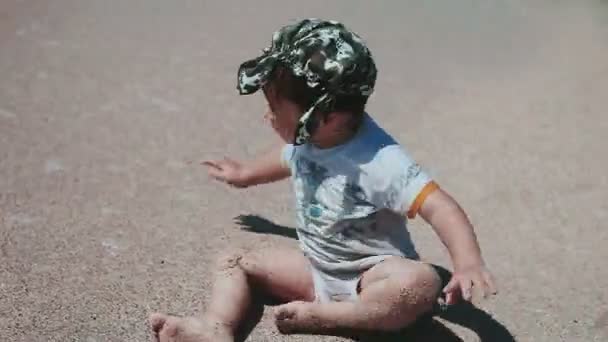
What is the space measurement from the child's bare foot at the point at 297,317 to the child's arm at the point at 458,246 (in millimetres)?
364

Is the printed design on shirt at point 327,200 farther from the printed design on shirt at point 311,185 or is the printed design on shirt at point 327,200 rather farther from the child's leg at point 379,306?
the child's leg at point 379,306

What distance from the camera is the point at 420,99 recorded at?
12.0 ft

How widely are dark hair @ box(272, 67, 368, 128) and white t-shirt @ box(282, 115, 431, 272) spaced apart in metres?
0.09

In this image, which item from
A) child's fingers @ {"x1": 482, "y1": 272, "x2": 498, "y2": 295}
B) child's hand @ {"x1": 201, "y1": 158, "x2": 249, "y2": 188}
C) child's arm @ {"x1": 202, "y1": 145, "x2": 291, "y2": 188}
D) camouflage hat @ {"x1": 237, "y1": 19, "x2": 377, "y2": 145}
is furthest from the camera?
child's hand @ {"x1": 201, "y1": 158, "x2": 249, "y2": 188}

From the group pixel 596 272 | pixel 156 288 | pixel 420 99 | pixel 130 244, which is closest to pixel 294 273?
pixel 156 288

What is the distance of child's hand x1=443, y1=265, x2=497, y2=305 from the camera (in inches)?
70.7

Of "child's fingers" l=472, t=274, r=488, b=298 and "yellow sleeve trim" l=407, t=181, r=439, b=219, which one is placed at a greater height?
"yellow sleeve trim" l=407, t=181, r=439, b=219

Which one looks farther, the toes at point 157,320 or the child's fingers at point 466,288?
the toes at point 157,320

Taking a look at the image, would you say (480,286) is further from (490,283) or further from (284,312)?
(284,312)

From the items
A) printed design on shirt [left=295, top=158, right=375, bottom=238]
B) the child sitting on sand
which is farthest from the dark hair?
printed design on shirt [left=295, top=158, right=375, bottom=238]

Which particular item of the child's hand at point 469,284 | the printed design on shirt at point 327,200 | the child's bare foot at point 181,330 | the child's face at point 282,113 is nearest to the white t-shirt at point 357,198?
the printed design on shirt at point 327,200

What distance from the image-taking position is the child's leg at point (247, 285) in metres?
2.04

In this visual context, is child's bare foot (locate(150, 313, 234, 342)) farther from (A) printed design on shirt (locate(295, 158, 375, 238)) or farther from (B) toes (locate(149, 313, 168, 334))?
(A) printed design on shirt (locate(295, 158, 375, 238))

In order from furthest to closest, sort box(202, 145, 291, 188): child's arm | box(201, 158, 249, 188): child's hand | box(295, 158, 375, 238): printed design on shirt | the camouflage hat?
box(201, 158, 249, 188): child's hand, box(202, 145, 291, 188): child's arm, box(295, 158, 375, 238): printed design on shirt, the camouflage hat
